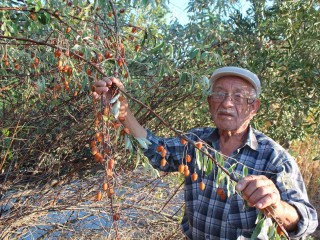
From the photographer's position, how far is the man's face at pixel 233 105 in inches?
83.8

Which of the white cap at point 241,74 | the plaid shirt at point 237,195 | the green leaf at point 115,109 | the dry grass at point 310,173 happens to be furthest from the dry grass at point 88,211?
the dry grass at point 310,173

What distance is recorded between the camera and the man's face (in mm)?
2129

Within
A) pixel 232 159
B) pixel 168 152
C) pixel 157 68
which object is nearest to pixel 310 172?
pixel 157 68

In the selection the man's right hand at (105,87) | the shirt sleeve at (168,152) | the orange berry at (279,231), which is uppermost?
the man's right hand at (105,87)

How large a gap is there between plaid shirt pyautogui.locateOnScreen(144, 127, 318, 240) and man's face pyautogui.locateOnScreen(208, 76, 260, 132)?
8cm

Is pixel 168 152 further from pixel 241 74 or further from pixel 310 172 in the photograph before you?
pixel 310 172

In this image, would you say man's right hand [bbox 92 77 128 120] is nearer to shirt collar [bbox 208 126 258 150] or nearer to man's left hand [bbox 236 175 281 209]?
man's left hand [bbox 236 175 281 209]

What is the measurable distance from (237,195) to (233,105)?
1.37 feet

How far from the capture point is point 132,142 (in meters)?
1.75

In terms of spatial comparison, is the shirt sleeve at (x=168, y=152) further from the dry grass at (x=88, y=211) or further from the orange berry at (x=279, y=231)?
the dry grass at (x=88, y=211)

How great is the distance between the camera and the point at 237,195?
2.05m

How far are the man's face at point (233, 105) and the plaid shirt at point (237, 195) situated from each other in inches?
3.3

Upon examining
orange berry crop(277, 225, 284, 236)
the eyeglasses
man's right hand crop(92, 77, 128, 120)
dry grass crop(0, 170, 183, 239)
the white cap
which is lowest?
dry grass crop(0, 170, 183, 239)

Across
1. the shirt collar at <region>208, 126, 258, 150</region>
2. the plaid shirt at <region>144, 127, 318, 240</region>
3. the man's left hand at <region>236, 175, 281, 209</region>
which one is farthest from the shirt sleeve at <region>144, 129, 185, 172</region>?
the man's left hand at <region>236, 175, 281, 209</region>
